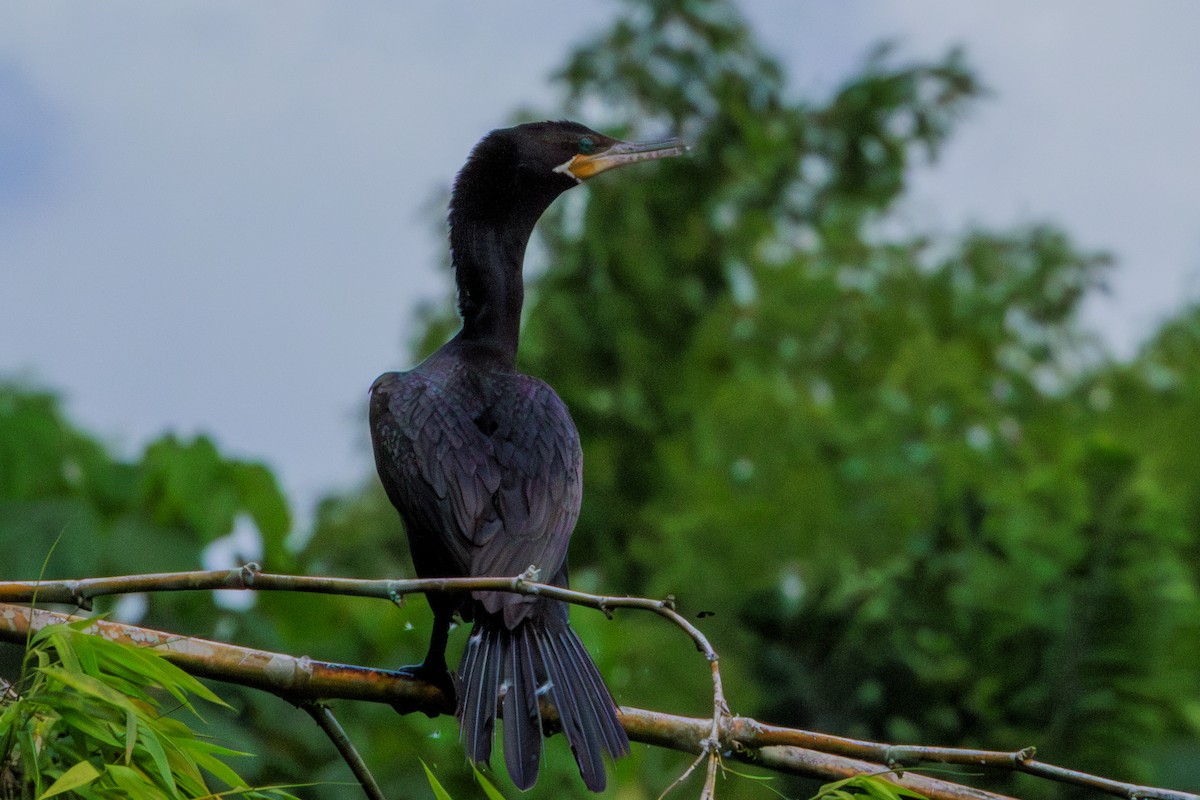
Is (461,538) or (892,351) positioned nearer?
(461,538)

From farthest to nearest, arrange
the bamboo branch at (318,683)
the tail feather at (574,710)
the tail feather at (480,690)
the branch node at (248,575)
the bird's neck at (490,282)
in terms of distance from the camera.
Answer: the bird's neck at (490,282) → the tail feather at (480,690) → the tail feather at (574,710) → the bamboo branch at (318,683) → the branch node at (248,575)

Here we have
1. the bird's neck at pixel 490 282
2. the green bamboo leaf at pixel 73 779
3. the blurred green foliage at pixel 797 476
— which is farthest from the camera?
the blurred green foliage at pixel 797 476

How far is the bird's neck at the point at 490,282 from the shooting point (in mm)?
3750

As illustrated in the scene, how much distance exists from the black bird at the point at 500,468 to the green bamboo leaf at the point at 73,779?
2.62 ft

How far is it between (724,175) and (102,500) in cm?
1171

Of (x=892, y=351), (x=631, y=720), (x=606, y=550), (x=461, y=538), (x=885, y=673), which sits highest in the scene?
(x=892, y=351)

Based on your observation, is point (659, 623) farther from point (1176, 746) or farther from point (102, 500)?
point (102, 500)

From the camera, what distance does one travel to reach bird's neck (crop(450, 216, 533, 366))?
3750 mm

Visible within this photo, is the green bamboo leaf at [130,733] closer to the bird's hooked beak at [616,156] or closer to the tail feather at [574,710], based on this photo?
the tail feather at [574,710]

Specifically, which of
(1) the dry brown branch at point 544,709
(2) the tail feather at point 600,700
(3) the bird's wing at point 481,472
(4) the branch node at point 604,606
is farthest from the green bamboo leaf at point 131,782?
(3) the bird's wing at point 481,472

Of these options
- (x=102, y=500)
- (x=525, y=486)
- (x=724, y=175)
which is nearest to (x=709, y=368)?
(x=724, y=175)

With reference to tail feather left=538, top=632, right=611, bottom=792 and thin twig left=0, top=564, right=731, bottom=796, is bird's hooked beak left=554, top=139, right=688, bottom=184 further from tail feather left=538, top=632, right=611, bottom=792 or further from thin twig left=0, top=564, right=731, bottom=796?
thin twig left=0, top=564, right=731, bottom=796

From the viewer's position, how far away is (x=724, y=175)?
18.0 meters

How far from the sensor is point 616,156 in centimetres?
406
